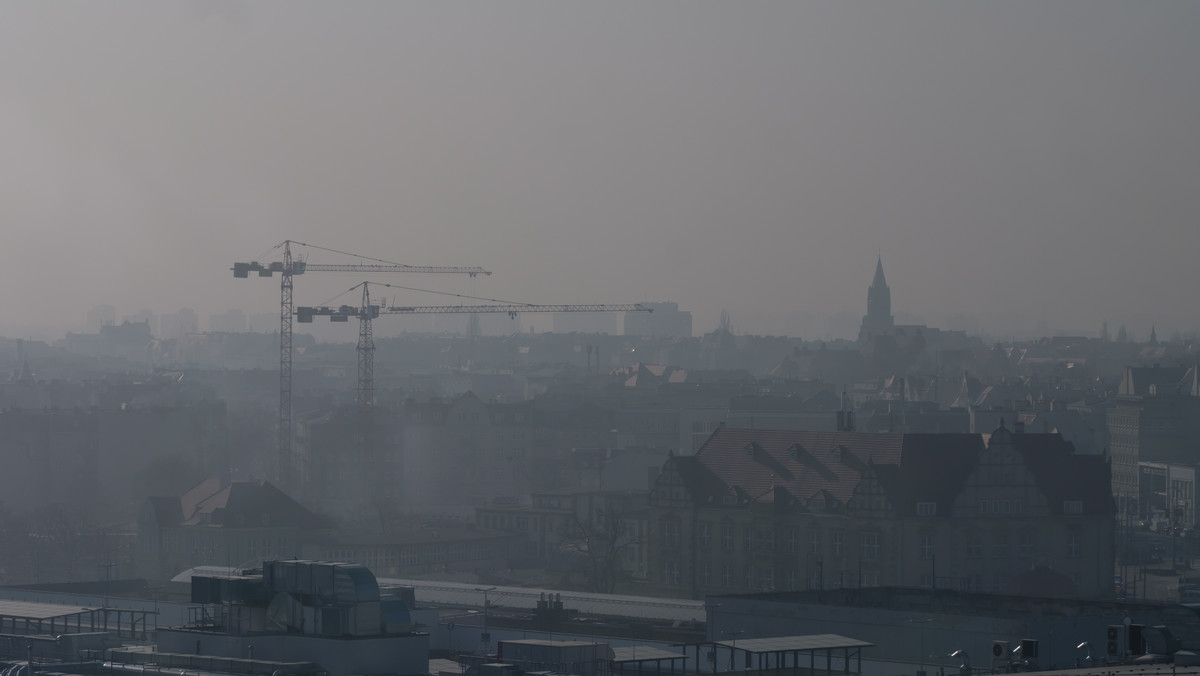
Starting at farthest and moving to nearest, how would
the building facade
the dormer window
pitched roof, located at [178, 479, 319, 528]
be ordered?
pitched roof, located at [178, 479, 319, 528] → the dormer window → the building facade

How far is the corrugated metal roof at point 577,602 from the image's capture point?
4844 cm

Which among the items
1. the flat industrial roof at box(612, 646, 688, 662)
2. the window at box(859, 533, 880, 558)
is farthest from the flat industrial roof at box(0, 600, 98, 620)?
the window at box(859, 533, 880, 558)

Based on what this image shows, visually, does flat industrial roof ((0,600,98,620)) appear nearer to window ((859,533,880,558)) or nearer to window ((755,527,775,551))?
window ((755,527,775,551))

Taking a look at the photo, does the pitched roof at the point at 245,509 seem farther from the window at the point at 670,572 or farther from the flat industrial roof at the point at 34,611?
the flat industrial roof at the point at 34,611

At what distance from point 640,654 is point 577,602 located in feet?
57.4

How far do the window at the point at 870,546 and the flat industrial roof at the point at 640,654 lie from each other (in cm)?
2608

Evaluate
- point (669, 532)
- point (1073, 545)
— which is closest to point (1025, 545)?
point (1073, 545)

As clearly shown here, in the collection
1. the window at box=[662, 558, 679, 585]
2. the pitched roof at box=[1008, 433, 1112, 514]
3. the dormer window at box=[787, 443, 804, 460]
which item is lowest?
the window at box=[662, 558, 679, 585]

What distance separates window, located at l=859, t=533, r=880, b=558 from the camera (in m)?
61.0

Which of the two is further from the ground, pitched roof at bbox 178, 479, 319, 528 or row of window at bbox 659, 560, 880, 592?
pitched roof at bbox 178, 479, 319, 528

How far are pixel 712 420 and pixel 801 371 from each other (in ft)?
272

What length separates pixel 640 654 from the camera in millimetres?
33438

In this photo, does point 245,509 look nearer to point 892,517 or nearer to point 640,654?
point 892,517

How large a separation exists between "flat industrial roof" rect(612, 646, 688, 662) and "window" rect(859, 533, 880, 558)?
26083 millimetres
